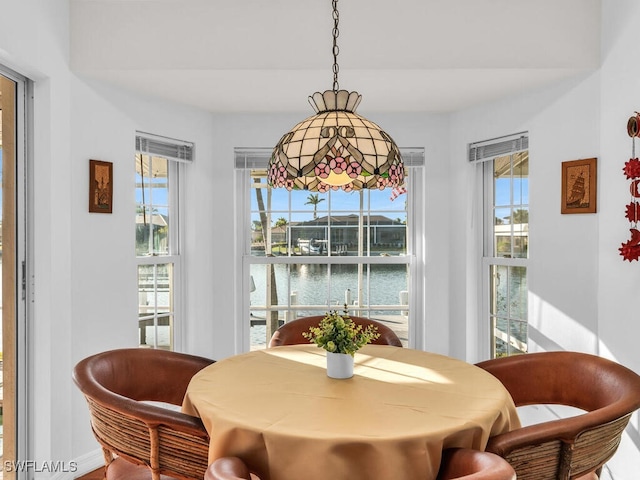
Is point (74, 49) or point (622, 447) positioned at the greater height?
point (74, 49)

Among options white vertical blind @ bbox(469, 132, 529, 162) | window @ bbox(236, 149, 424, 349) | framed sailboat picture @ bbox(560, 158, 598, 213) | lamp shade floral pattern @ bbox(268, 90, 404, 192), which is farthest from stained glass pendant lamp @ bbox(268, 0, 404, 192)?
window @ bbox(236, 149, 424, 349)

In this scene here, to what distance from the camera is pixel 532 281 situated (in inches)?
121

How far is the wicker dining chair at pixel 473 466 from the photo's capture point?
121cm

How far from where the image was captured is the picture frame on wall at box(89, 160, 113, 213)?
9.24ft

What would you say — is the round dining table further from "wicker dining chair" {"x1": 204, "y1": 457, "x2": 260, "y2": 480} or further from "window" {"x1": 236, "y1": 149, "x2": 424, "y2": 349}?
"window" {"x1": 236, "y1": 149, "x2": 424, "y2": 349}

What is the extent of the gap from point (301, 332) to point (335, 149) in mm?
1547

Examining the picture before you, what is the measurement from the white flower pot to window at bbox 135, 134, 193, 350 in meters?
1.81

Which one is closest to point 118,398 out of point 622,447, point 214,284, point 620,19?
point 214,284

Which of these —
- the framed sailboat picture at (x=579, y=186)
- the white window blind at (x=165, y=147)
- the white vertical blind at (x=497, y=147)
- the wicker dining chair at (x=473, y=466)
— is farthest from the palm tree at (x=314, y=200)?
the wicker dining chair at (x=473, y=466)

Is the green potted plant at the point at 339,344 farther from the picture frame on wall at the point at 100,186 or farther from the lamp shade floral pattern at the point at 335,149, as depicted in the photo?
the picture frame on wall at the point at 100,186

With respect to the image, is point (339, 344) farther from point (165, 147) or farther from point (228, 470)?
point (165, 147)

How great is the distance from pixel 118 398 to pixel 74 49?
2.03m

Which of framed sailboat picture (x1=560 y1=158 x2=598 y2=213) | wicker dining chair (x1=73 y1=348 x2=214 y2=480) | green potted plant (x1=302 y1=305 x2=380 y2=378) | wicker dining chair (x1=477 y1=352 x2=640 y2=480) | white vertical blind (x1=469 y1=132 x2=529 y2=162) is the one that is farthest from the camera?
white vertical blind (x1=469 y1=132 x2=529 y2=162)

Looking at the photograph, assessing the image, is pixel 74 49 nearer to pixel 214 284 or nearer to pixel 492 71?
pixel 214 284
